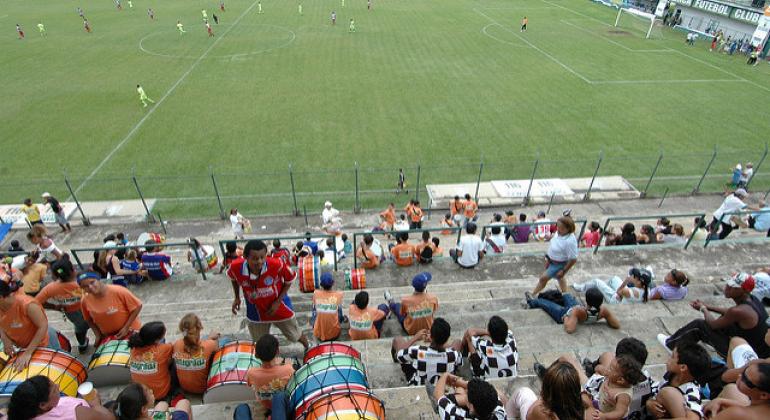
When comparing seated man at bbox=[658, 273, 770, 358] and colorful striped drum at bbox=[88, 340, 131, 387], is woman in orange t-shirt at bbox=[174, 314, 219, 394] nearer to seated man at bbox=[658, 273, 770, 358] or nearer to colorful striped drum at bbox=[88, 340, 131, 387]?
colorful striped drum at bbox=[88, 340, 131, 387]

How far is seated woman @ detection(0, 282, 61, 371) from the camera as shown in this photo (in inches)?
185

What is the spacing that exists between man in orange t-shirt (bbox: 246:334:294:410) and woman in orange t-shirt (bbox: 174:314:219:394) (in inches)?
31.7

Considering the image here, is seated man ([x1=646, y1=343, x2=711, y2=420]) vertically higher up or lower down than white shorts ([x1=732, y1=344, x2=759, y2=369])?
higher up

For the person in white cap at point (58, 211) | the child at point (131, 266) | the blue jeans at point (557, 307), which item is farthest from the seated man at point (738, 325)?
the person in white cap at point (58, 211)

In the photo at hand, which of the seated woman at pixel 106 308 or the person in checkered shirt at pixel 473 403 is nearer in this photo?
Answer: the person in checkered shirt at pixel 473 403

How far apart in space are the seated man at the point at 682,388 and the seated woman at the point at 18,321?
653 centimetres

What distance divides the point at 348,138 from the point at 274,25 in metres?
22.8

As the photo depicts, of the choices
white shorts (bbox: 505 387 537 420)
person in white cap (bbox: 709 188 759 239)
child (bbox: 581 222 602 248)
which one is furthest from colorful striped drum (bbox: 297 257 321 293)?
person in white cap (bbox: 709 188 759 239)

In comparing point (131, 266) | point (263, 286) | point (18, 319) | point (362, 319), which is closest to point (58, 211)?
point (131, 266)

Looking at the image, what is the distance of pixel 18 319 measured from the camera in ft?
15.7

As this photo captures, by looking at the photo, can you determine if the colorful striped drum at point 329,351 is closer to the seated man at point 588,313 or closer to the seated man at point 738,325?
the seated man at point 588,313

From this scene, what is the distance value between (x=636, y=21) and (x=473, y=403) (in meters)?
47.9

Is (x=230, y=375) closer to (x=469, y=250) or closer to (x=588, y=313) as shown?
(x=588, y=313)

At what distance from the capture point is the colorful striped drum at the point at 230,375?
4332mm
